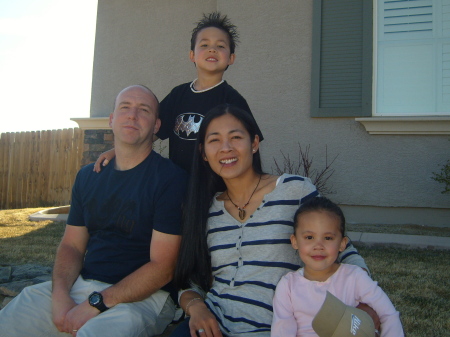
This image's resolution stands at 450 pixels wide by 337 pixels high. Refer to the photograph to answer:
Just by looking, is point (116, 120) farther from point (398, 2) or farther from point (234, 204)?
point (398, 2)

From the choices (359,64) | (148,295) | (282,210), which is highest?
(359,64)

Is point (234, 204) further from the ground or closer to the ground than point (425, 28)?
closer to the ground

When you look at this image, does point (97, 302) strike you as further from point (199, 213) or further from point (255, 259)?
point (255, 259)

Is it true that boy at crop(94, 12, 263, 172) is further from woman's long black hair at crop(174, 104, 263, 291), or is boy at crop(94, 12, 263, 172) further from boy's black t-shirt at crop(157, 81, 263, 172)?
woman's long black hair at crop(174, 104, 263, 291)

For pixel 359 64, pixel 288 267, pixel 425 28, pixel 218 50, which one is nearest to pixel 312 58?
pixel 359 64

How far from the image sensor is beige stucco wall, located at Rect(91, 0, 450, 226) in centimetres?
568

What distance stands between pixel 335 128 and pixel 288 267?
4282 mm

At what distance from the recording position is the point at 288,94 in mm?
6258

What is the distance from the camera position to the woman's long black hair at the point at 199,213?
2.12 meters

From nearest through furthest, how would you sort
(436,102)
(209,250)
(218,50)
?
1. (209,250)
2. (218,50)
3. (436,102)

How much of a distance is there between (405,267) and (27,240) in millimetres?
4378

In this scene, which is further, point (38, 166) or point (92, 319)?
point (38, 166)

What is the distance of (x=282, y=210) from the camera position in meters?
2.03

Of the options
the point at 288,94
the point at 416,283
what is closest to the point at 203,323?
the point at 416,283
